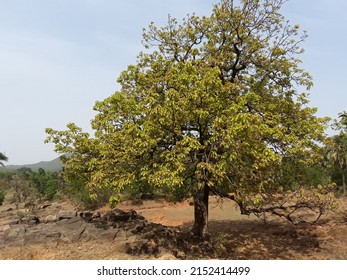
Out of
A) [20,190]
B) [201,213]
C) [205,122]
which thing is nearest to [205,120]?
[205,122]

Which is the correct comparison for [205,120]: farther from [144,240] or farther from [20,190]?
[20,190]

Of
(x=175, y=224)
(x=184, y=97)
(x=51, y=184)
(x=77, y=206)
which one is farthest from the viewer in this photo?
(x=51, y=184)

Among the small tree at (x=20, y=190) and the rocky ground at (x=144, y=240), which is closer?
the rocky ground at (x=144, y=240)

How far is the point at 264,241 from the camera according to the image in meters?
17.1

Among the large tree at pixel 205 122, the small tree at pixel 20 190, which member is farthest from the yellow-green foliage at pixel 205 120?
the small tree at pixel 20 190

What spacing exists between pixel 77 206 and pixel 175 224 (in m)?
14.6

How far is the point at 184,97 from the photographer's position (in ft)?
40.7

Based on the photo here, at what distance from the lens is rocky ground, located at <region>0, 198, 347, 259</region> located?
508 inches

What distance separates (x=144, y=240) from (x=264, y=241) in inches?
277

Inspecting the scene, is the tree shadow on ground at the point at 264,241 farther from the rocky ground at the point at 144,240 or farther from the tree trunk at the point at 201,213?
the tree trunk at the point at 201,213

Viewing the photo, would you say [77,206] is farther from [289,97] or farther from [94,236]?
[289,97]

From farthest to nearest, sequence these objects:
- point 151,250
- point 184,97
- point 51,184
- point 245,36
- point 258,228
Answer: point 51,184 < point 258,228 < point 245,36 < point 151,250 < point 184,97

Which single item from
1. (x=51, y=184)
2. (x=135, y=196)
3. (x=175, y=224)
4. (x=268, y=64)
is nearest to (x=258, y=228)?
(x=175, y=224)

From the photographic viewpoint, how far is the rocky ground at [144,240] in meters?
12.9
